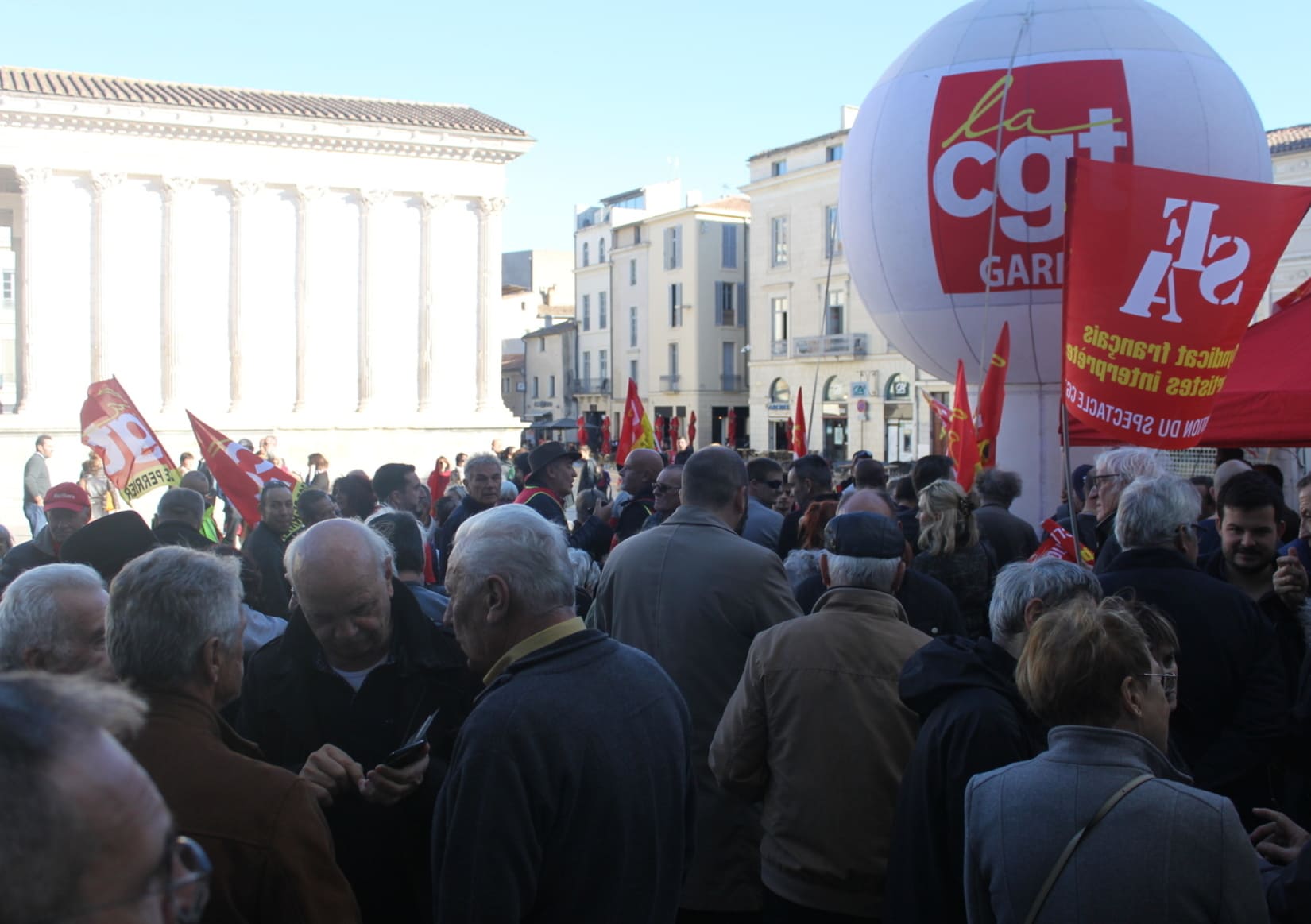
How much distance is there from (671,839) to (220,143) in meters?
31.9

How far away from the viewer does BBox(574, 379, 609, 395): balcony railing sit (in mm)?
55219

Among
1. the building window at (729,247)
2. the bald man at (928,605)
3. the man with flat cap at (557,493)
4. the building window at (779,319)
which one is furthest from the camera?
the building window at (729,247)

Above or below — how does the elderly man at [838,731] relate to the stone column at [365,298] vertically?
below

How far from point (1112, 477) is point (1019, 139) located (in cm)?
502

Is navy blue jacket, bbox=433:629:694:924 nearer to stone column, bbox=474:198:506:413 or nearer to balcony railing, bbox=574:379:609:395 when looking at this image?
stone column, bbox=474:198:506:413

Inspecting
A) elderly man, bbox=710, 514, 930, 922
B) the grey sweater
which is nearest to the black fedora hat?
elderly man, bbox=710, 514, 930, 922

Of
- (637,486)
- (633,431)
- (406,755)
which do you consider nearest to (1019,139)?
(637,486)

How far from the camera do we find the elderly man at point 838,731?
122 inches

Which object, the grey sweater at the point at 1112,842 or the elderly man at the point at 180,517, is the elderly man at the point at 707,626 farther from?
the elderly man at the point at 180,517

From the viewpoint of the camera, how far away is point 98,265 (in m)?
29.2

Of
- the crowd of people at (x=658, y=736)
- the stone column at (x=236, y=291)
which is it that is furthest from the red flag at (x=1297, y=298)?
the stone column at (x=236, y=291)

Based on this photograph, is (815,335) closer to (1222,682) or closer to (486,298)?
(486,298)

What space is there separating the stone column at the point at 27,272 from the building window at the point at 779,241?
25.4 m

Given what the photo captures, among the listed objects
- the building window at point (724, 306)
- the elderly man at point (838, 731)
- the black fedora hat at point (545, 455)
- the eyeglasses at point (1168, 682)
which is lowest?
the elderly man at point (838, 731)
